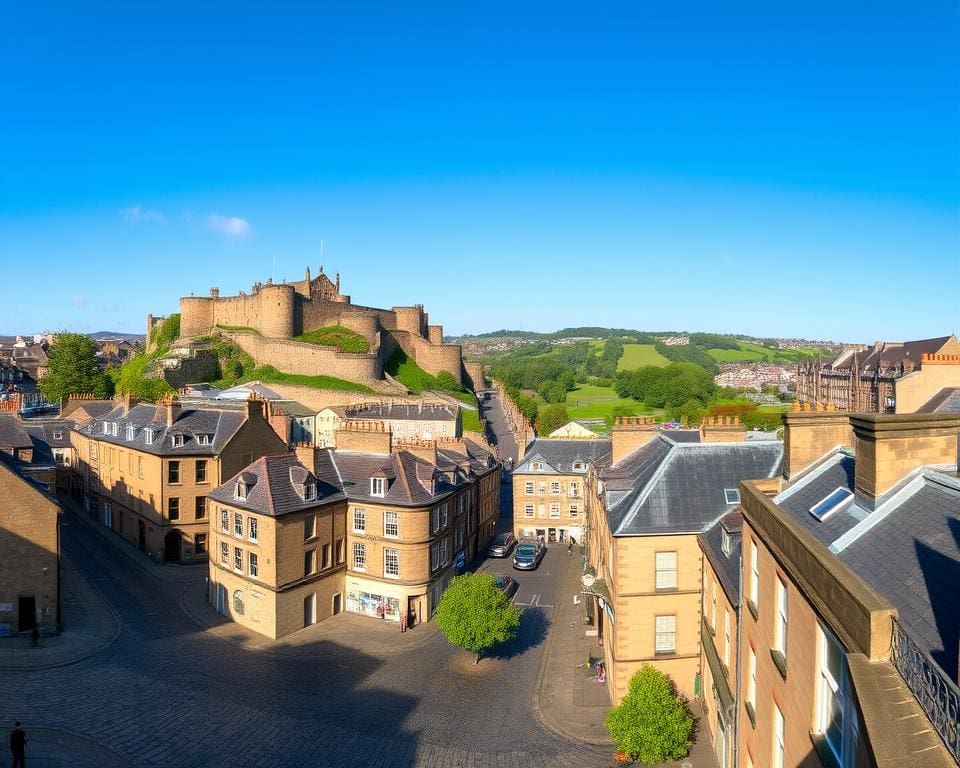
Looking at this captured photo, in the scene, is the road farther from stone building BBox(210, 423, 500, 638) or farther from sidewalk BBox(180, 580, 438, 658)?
stone building BBox(210, 423, 500, 638)

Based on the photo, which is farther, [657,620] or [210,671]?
[210,671]

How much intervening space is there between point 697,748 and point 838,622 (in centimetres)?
1493

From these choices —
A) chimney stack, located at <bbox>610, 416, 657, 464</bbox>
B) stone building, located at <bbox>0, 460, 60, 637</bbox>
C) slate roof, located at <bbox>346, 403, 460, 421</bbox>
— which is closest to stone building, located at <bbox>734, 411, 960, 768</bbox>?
chimney stack, located at <bbox>610, 416, 657, 464</bbox>

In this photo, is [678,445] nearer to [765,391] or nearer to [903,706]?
[903,706]

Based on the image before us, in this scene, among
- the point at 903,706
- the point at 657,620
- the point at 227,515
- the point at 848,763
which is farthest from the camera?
the point at 227,515

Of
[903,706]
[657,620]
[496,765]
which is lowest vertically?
[496,765]

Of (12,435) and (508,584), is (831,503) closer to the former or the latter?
(508,584)

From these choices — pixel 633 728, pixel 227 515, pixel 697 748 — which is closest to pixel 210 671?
pixel 227 515

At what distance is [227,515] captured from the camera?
31.8m

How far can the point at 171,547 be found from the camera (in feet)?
132

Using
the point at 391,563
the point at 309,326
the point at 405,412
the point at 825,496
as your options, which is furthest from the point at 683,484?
the point at 309,326

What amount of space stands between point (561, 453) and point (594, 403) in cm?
10596

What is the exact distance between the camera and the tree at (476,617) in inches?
1033

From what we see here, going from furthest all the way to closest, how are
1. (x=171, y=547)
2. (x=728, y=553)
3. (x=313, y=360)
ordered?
(x=313, y=360) → (x=171, y=547) → (x=728, y=553)
